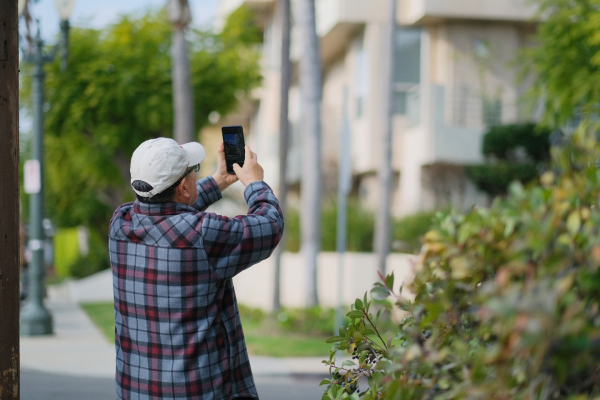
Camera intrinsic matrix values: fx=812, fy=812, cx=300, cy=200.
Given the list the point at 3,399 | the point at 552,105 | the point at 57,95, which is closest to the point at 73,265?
the point at 57,95

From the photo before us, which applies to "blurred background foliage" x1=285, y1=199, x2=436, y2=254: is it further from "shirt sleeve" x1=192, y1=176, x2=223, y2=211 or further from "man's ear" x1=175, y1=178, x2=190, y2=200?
"man's ear" x1=175, y1=178, x2=190, y2=200

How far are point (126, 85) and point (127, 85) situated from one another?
4 centimetres

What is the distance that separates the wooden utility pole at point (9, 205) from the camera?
307cm

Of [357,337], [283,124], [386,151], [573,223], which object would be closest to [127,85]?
[283,124]

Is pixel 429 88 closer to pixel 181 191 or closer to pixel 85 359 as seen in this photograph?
pixel 85 359

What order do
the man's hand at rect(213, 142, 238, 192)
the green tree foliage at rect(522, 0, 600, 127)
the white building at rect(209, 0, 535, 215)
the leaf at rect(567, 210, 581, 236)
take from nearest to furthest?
1. the leaf at rect(567, 210, 581, 236)
2. the man's hand at rect(213, 142, 238, 192)
3. the green tree foliage at rect(522, 0, 600, 127)
4. the white building at rect(209, 0, 535, 215)

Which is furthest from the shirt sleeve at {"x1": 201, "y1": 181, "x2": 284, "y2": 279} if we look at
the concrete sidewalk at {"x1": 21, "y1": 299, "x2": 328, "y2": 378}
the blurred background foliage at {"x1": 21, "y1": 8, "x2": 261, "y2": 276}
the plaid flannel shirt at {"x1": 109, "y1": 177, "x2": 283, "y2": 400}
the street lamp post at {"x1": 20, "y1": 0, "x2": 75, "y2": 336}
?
the blurred background foliage at {"x1": 21, "y1": 8, "x2": 261, "y2": 276}

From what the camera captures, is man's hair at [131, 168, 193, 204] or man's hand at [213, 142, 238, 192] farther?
man's hand at [213, 142, 238, 192]

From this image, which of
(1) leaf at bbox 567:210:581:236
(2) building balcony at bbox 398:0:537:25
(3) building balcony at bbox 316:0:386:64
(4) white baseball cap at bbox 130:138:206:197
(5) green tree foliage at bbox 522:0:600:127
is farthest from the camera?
(3) building balcony at bbox 316:0:386:64

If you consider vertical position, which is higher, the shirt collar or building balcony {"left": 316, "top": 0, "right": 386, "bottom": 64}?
building balcony {"left": 316, "top": 0, "right": 386, "bottom": 64}

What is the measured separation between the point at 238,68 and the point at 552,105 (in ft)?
30.0

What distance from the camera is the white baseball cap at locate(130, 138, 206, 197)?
2.75 meters

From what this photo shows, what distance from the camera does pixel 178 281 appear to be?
8.80 feet

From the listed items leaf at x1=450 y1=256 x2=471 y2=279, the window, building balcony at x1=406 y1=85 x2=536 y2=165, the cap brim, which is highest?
the window
